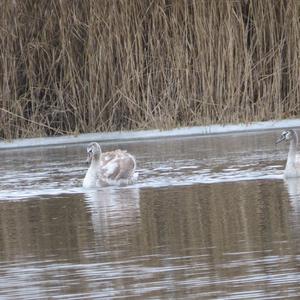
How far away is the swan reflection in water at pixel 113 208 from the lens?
7752 millimetres

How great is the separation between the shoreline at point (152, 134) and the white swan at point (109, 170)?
4177mm

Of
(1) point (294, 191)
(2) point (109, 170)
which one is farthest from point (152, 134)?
(1) point (294, 191)

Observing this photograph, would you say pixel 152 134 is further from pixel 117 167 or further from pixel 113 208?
pixel 113 208

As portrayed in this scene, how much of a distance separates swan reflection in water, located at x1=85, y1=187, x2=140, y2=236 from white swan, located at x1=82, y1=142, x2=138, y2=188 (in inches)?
5.7

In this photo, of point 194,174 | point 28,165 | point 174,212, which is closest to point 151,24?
point 28,165

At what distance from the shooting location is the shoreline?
52.3ft

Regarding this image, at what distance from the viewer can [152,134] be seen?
1602 centimetres

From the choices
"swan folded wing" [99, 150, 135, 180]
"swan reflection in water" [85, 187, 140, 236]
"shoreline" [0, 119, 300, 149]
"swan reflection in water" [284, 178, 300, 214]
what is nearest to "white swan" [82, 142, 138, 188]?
"swan folded wing" [99, 150, 135, 180]

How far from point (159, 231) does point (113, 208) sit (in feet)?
5.30

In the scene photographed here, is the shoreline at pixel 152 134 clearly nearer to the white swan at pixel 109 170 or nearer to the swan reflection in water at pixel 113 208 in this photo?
the white swan at pixel 109 170

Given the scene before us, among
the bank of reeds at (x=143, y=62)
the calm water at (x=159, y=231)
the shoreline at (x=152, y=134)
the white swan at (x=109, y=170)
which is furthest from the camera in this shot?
the bank of reeds at (x=143, y=62)

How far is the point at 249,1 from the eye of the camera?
16.6 m

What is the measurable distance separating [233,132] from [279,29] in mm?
1645

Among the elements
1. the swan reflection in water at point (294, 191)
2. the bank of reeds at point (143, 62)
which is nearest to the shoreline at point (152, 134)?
the bank of reeds at point (143, 62)
